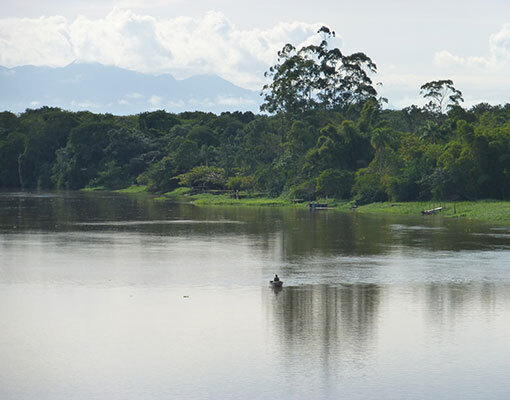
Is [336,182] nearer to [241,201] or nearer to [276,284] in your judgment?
[241,201]

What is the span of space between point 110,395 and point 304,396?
439 cm

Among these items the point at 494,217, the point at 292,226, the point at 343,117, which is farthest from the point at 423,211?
the point at 343,117

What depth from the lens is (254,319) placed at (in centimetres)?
2486

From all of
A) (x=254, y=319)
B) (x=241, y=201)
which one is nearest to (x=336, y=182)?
(x=241, y=201)

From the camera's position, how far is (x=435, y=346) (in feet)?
70.4

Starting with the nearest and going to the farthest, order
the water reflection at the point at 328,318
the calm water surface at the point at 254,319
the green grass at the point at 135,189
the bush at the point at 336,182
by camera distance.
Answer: the calm water surface at the point at 254,319, the water reflection at the point at 328,318, the bush at the point at 336,182, the green grass at the point at 135,189

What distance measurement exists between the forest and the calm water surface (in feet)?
101

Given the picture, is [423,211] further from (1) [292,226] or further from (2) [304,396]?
(2) [304,396]

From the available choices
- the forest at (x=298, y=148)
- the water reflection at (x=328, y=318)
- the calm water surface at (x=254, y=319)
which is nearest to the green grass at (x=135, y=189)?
the forest at (x=298, y=148)

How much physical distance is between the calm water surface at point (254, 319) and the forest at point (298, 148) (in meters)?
30.6

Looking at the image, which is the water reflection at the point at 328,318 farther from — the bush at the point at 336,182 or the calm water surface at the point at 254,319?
the bush at the point at 336,182

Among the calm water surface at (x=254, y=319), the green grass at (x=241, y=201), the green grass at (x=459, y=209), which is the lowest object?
the calm water surface at (x=254, y=319)

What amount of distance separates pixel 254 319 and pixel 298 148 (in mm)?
82128

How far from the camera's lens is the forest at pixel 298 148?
77625mm
